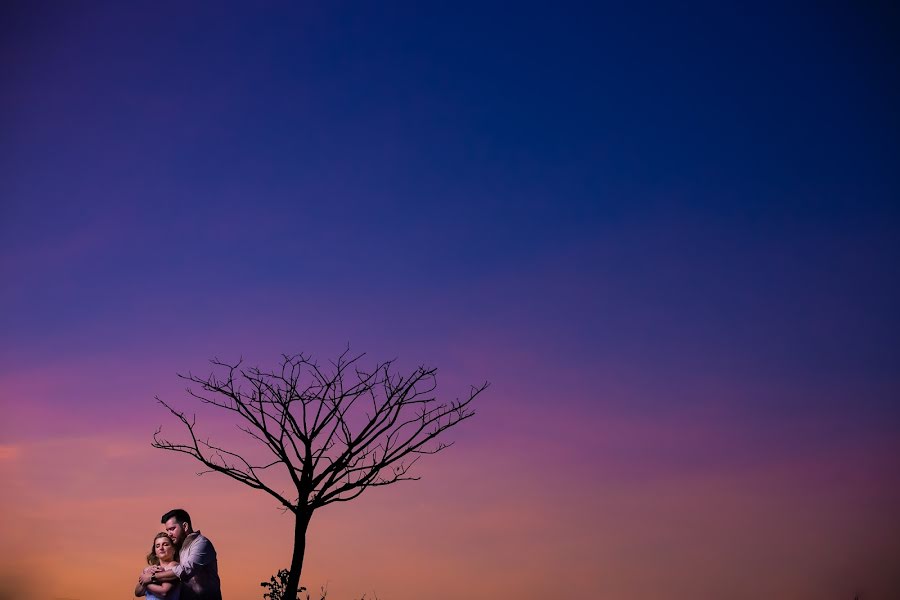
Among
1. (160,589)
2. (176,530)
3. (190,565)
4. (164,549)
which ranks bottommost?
(160,589)

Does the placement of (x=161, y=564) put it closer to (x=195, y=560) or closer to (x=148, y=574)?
(x=148, y=574)

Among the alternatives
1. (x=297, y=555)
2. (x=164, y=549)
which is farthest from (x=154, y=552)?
(x=297, y=555)

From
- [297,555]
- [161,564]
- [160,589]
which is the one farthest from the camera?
[297,555]

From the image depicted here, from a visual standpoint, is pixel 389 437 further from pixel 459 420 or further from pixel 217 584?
pixel 217 584

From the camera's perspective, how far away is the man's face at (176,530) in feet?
29.1

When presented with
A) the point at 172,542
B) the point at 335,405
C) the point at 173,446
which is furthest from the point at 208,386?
the point at 172,542

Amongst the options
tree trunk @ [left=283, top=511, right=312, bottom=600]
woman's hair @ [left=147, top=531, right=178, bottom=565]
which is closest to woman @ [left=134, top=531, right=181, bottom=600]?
woman's hair @ [left=147, top=531, right=178, bottom=565]

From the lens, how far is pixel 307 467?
14.9m

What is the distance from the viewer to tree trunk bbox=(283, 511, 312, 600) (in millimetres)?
13898

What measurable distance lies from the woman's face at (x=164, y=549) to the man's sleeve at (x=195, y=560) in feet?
0.79

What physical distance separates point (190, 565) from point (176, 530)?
1.48ft

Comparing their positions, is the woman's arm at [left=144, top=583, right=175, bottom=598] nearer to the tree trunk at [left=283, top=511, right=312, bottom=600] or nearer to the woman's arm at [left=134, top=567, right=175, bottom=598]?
the woman's arm at [left=134, top=567, right=175, bottom=598]

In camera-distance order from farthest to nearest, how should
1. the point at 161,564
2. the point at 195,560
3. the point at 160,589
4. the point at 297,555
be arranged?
the point at 297,555 → the point at 161,564 → the point at 195,560 → the point at 160,589

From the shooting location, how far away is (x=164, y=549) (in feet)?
28.9
